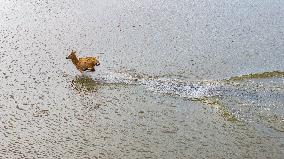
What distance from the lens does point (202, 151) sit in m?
5.03

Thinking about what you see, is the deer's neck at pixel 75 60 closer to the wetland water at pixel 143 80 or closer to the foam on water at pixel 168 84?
the wetland water at pixel 143 80

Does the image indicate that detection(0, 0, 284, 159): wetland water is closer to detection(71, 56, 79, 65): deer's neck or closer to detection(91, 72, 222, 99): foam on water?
detection(91, 72, 222, 99): foam on water

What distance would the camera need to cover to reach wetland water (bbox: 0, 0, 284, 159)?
17.1 feet

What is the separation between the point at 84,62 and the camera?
6352 millimetres

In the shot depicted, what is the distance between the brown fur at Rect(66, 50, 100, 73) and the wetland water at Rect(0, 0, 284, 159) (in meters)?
0.16

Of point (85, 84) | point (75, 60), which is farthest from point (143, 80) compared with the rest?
point (75, 60)

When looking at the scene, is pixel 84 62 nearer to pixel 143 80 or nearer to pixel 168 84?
pixel 143 80

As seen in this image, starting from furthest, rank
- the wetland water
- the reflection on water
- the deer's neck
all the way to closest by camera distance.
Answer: the deer's neck → the reflection on water → the wetland water

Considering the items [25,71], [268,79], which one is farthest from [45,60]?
[268,79]

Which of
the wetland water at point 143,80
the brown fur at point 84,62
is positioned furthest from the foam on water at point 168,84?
the brown fur at point 84,62

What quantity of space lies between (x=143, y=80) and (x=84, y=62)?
840mm

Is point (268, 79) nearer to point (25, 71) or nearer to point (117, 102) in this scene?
point (117, 102)

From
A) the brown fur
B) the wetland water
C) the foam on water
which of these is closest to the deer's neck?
the brown fur

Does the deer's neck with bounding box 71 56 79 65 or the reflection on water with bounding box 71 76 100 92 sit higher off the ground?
the deer's neck with bounding box 71 56 79 65
